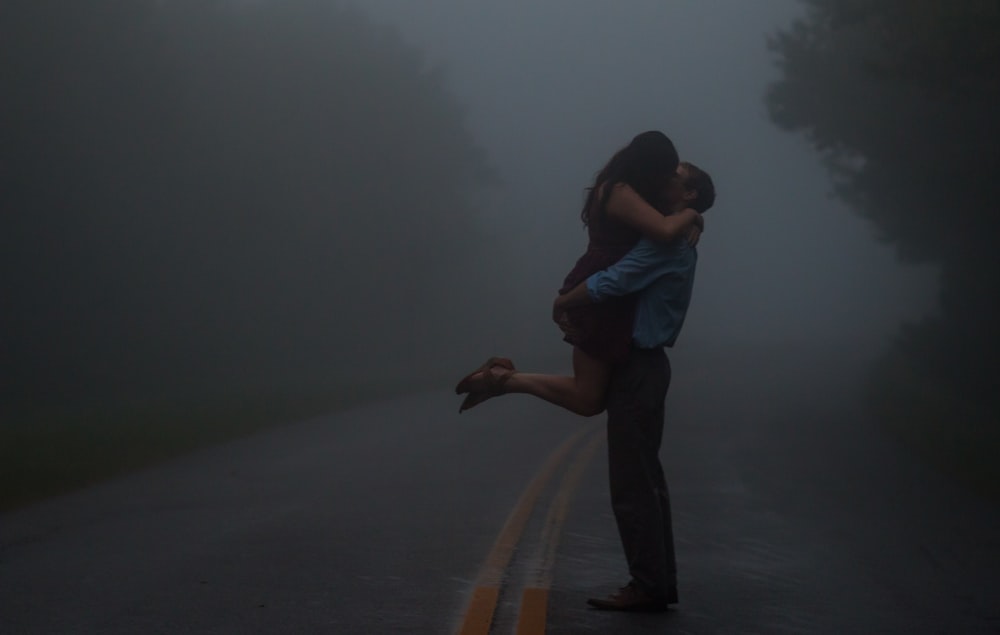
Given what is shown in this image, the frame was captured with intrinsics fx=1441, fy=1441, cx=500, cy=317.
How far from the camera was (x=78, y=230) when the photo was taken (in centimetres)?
2409

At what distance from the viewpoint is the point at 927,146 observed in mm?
24344

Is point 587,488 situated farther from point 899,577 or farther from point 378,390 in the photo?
point 378,390

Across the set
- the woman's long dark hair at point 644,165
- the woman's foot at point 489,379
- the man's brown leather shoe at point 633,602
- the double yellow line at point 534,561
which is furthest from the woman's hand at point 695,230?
the double yellow line at point 534,561

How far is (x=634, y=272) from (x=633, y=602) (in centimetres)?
146

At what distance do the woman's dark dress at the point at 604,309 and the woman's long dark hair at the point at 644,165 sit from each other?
0.15 meters

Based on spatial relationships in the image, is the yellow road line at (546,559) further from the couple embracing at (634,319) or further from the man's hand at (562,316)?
the man's hand at (562,316)

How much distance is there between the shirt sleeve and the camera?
20.1 feet

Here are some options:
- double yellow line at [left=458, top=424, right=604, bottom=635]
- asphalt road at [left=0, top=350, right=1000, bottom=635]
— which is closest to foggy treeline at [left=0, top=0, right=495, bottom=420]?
asphalt road at [left=0, top=350, right=1000, bottom=635]

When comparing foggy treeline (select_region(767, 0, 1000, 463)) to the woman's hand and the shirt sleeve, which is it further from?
the shirt sleeve

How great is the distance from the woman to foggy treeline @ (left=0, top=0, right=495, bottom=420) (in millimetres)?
16097

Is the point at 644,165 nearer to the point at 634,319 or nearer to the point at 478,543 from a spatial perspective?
the point at 634,319

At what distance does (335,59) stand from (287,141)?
4.81 metres

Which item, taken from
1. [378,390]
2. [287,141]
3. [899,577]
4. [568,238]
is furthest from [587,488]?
[568,238]

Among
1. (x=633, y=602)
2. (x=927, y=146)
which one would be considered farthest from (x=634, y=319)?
(x=927, y=146)
